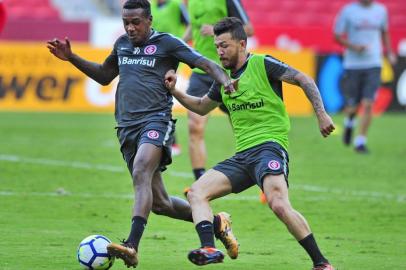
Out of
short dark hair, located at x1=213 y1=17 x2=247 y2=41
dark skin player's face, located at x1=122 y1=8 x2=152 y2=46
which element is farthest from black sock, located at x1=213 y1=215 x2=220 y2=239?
dark skin player's face, located at x1=122 y1=8 x2=152 y2=46

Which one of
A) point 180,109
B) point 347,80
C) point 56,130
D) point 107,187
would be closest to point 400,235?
point 107,187

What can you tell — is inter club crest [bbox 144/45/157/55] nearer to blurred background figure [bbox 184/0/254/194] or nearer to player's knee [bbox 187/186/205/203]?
player's knee [bbox 187/186/205/203]

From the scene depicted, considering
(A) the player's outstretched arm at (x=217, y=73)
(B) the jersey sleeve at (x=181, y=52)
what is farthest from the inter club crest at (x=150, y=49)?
(A) the player's outstretched arm at (x=217, y=73)

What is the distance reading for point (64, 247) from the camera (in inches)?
317

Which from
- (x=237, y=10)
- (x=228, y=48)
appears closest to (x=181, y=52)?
(x=228, y=48)

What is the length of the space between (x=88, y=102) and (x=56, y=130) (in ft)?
13.7

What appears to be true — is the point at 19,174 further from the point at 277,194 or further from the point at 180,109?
the point at 180,109

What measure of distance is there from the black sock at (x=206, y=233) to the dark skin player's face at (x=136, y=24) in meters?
1.69

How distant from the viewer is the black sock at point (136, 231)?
7.16 m

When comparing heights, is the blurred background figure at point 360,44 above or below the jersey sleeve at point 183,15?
below

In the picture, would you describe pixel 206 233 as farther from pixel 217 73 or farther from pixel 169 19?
pixel 169 19

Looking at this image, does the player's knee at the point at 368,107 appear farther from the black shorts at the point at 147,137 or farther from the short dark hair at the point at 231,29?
the short dark hair at the point at 231,29

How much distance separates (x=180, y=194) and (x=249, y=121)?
12.8ft

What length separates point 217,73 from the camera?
7582 mm
